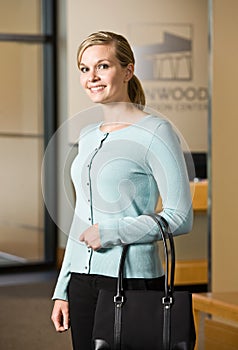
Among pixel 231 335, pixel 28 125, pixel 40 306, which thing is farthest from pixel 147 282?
pixel 28 125

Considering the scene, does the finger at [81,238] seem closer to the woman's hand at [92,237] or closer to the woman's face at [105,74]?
the woman's hand at [92,237]

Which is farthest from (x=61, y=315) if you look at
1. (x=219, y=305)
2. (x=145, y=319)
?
(x=219, y=305)

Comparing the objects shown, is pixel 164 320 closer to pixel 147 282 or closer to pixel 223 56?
pixel 147 282

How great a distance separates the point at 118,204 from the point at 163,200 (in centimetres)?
13

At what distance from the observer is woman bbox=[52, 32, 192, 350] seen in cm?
238

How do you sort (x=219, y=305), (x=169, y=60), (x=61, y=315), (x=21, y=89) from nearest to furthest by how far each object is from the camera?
(x=61, y=315) → (x=219, y=305) → (x=169, y=60) → (x=21, y=89)

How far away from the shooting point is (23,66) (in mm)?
5613

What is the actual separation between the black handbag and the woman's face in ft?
1.46

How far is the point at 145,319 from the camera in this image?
2.30 metres

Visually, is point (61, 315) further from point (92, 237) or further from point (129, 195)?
point (129, 195)

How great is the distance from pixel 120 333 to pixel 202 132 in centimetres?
295

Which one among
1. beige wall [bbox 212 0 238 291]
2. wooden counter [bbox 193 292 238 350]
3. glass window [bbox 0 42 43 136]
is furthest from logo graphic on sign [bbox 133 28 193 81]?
wooden counter [bbox 193 292 238 350]

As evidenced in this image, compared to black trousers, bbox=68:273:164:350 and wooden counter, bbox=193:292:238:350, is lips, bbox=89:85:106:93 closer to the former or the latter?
black trousers, bbox=68:273:164:350

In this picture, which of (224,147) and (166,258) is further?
(224,147)
